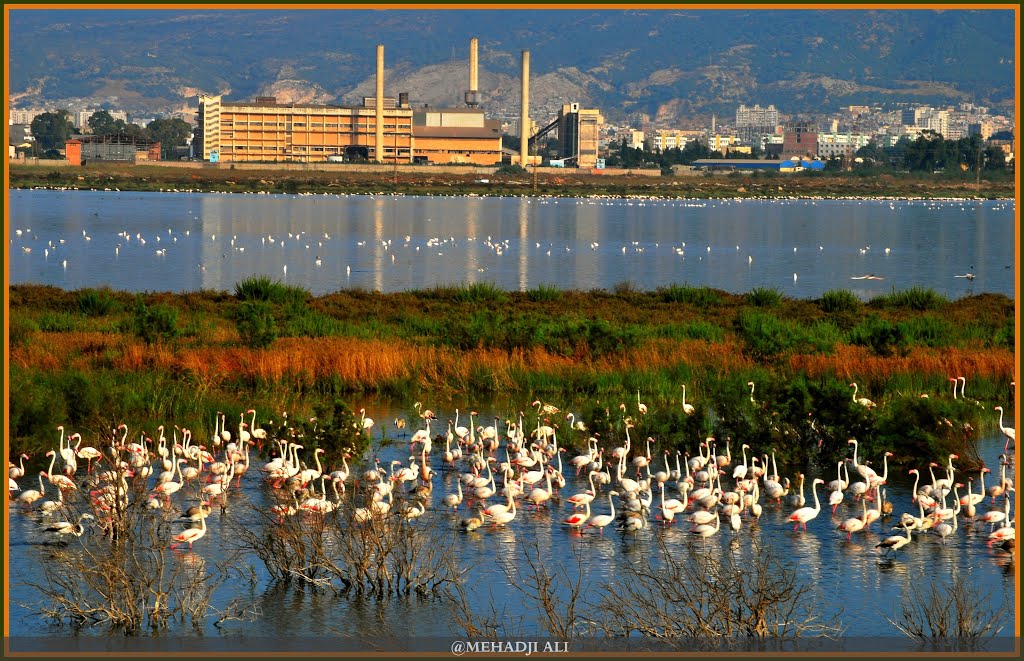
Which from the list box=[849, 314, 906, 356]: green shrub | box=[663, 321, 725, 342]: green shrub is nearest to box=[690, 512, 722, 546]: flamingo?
box=[849, 314, 906, 356]: green shrub

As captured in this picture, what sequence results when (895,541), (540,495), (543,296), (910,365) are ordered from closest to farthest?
(895,541)
(540,495)
(910,365)
(543,296)

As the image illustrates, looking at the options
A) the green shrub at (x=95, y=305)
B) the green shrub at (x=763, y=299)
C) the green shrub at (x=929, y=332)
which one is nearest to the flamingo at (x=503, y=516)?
the green shrub at (x=929, y=332)

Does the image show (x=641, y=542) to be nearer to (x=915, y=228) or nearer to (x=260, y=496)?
(x=260, y=496)

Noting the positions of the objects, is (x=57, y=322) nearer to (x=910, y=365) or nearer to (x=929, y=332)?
(x=910, y=365)

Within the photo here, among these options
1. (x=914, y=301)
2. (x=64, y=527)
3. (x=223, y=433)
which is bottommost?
(x=64, y=527)

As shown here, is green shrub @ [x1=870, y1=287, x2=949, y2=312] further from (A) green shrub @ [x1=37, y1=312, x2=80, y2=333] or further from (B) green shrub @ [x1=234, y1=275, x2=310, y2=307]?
(A) green shrub @ [x1=37, y1=312, x2=80, y2=333]

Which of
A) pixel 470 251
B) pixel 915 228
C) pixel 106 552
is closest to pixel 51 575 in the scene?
pixel 106 552

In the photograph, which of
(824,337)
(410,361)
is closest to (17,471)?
(410,361)
